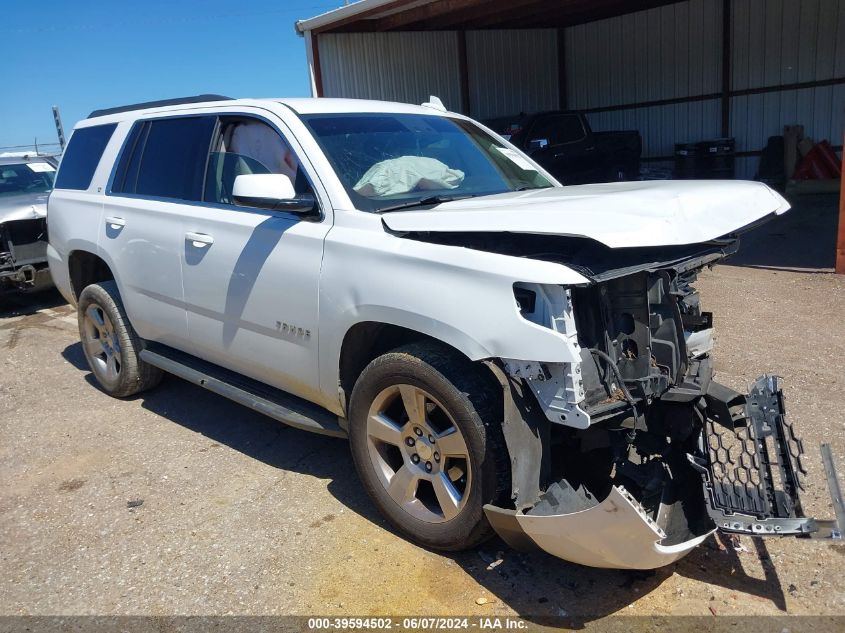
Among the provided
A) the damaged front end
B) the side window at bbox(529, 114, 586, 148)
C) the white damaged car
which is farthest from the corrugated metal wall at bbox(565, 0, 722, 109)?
the damaged front end

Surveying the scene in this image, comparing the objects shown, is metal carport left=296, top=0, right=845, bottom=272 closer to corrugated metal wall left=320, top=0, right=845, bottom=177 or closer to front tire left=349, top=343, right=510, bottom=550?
corrugated metal wall left=320, top=0, right=845, bottom=177

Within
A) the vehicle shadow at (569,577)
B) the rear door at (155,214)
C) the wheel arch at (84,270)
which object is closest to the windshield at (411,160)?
the rear door at (155,214)

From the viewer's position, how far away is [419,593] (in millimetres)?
3053

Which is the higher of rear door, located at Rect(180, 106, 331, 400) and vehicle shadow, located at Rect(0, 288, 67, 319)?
rear door, located at Rect(180, 106, 331, 400)

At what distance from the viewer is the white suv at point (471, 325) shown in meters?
2.75

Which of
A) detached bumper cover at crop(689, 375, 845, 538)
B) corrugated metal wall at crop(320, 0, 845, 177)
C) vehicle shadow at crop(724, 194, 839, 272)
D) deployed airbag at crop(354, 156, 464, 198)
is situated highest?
corrugated metal wall at crop(320, 0, 845, 177)

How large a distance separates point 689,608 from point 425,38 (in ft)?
49.5

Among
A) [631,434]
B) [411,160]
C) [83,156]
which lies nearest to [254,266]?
[411,160]

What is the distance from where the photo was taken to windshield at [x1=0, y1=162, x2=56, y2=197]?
975 cm

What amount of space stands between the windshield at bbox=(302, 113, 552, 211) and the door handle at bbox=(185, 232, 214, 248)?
0.88 m

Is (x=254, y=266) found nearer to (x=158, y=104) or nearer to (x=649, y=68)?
(x=158, y=104)

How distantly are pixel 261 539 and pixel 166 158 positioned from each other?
8.41 feet

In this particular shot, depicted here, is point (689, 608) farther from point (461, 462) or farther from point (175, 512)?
point (175, 512)

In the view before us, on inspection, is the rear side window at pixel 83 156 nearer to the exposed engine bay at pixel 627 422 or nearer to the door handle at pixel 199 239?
the door handle at pixel 199 239
